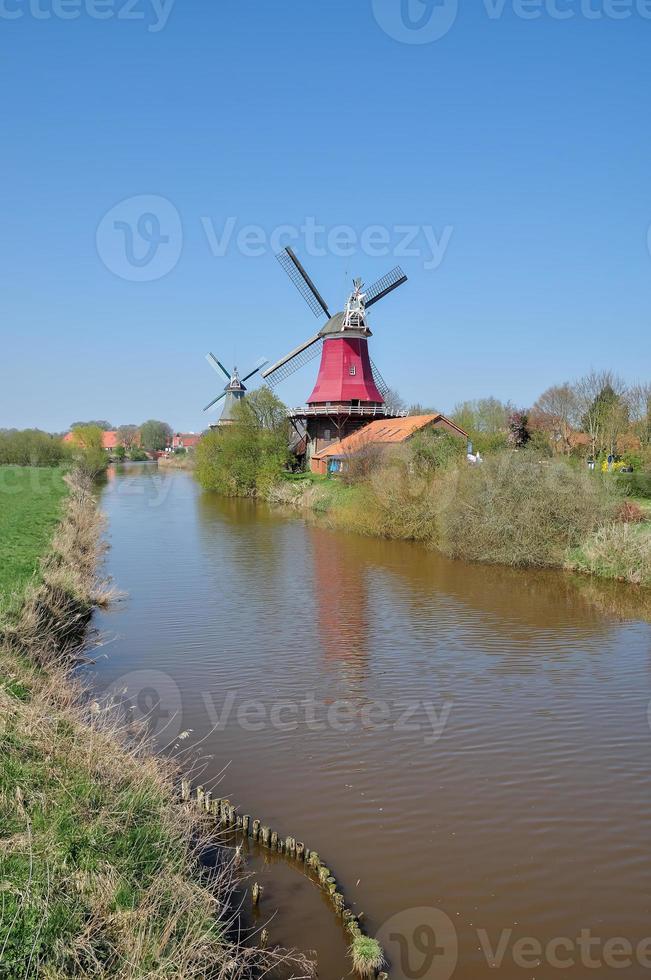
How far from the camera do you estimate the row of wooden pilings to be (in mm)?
5879

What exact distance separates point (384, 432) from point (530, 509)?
17391mm

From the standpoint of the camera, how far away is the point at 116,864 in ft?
16.0

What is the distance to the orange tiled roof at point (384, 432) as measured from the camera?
1309 inches

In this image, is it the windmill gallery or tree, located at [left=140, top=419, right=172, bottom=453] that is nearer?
the windmill gallery

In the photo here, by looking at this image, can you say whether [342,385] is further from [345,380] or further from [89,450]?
[89,450]

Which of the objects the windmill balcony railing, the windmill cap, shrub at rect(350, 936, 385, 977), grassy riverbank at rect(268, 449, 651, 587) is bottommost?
shrub at rect(350, 936, 385, 977)

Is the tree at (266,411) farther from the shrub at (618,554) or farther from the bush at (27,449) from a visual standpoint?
the shrub at (618,554)

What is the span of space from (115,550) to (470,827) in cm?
1872

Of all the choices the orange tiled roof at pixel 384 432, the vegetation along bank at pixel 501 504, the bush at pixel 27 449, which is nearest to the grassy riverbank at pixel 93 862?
the vegetation along bank at pixel 501 504

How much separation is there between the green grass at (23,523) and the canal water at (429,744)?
202cm

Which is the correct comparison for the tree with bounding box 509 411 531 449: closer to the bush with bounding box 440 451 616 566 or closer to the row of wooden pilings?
the bush with bounding box 440 451 616 566

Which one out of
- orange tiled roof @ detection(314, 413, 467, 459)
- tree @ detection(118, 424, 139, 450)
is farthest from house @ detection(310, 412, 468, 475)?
tree @ detection(118, 424, 139, 450)

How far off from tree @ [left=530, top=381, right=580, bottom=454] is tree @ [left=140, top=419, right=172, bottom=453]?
87.3 m

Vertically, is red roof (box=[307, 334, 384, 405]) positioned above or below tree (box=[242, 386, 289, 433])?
above
